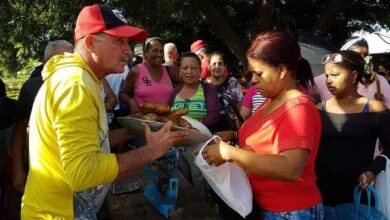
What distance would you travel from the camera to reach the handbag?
7.29 feet

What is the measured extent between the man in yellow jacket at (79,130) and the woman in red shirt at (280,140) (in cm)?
34

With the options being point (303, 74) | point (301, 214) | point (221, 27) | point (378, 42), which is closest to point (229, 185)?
point (301, 214)

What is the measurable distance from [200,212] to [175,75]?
1.62 m

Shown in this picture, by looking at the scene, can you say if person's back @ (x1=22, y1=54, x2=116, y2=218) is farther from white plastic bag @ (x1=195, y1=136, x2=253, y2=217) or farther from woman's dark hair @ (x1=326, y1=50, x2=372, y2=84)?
woman's dark hair @ (x1=326, y1=50, x2=372, y2=84)

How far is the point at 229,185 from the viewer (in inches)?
76.2

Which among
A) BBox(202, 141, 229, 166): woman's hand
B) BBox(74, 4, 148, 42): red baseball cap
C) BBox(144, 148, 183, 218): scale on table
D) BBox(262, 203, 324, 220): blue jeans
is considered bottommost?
BBox(144, 148, 183, 218): scale on table

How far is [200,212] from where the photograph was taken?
461cm

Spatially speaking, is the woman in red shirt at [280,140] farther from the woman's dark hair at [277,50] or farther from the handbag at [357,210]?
the handbag at [357,210]

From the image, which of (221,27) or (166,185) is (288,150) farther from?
(221,27)

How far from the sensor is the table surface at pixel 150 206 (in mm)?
4516

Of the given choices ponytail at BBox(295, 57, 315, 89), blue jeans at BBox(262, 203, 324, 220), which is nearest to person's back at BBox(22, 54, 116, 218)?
blue jeans at BBox(262, 203, 324, 220)

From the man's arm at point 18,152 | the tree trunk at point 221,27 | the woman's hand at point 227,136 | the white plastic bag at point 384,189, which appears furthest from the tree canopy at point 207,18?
the white plastic bag at point 384,189

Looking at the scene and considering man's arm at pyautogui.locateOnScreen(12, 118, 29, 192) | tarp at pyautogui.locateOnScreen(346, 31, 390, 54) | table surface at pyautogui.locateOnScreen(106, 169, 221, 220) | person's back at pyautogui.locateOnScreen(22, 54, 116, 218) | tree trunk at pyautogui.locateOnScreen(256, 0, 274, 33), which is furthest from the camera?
tarp at pyautogui.locateOnScreen(346, 31, 390, 54)

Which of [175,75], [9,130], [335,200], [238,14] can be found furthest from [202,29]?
[335,200]
